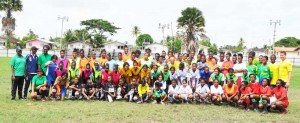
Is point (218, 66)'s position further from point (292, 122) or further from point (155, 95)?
point (292, 122)

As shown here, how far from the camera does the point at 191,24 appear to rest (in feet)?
129

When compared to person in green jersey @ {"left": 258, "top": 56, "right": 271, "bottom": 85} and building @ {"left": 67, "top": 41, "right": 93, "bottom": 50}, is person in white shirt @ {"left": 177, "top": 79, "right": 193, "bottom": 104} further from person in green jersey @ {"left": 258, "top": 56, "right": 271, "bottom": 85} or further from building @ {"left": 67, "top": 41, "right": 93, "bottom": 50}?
building @ {"left": 67, "top": 41, "right": 93, "bottom": 50}

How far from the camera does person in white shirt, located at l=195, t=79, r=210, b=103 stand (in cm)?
1018

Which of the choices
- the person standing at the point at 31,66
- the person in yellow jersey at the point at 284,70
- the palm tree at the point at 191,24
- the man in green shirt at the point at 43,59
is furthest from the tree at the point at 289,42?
the person standing at the point at 31,66

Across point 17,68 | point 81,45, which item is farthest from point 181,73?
point 81,45

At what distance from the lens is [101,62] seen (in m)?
11.3

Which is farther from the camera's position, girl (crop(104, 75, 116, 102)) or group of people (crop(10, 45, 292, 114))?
girl (crop(104, 75, 116, 102))

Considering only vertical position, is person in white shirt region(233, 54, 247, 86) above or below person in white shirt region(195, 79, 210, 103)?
above

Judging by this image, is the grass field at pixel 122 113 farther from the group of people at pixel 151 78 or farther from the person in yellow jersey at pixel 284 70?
the person in yellow jersey at pixel 284 70

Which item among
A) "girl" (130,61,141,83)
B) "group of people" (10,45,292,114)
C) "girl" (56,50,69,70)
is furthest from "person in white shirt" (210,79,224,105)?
Result: "girl" (56,50,69,70)

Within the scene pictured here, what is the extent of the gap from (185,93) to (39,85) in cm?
451

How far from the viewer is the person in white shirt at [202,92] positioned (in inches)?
401

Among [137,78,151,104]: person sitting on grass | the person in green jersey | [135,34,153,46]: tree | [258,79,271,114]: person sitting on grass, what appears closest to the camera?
[258,79,271,114]: person sitting on grass

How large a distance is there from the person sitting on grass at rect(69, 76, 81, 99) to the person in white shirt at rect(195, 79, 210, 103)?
372 cm
